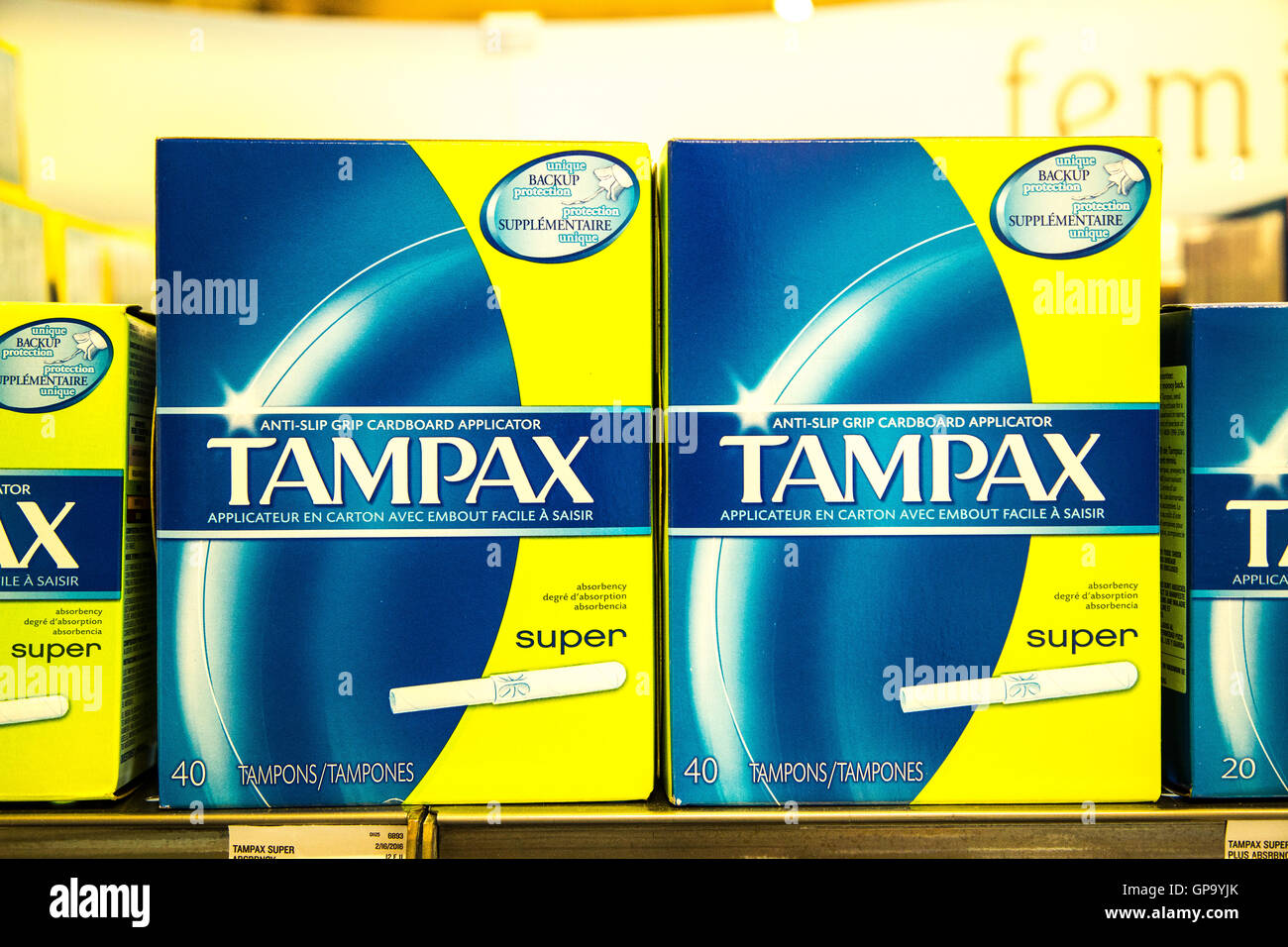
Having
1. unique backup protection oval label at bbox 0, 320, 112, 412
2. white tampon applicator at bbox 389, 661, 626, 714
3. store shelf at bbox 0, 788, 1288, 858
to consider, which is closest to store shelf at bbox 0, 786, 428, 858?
store shelf at bbox 0, 788, 1288, 858

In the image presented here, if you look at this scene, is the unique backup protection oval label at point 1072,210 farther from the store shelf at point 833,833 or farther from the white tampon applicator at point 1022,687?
the store shelf at point 833,833

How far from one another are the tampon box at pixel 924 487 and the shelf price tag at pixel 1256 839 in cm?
9

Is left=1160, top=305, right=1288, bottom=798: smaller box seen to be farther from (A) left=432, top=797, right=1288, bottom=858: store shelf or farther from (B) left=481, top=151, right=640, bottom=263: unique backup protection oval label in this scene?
(B) left=481, top=151, right=640, bottom=263: unique backup protection oval label

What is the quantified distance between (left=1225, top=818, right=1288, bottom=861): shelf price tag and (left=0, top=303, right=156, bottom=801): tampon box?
1.17m

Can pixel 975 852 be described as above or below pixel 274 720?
below

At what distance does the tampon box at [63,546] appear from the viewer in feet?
2.97

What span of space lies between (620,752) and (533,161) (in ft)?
2.04

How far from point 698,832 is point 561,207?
66cm

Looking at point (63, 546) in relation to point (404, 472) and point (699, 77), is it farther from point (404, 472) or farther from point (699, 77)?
point (699, 77)

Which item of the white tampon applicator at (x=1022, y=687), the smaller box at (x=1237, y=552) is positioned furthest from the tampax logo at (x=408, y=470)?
the smaller box at (x=1237, y=552)

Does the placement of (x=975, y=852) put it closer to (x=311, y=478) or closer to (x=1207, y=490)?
(x=1207, y=490)

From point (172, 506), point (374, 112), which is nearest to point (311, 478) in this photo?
point (172, 506)
